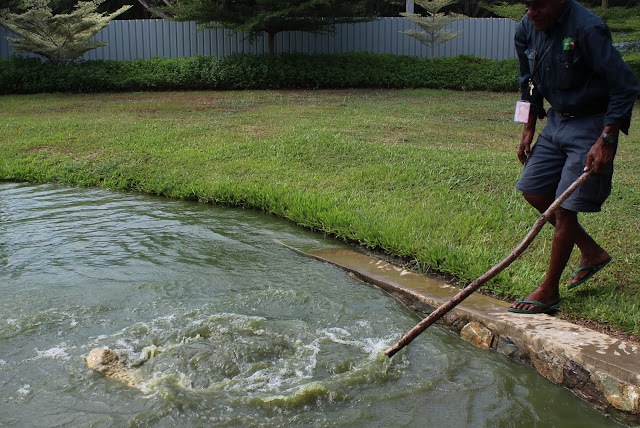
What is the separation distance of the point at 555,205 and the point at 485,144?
221 inches

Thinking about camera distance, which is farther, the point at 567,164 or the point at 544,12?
the point at 567,164

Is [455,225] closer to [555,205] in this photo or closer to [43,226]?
[555,205]

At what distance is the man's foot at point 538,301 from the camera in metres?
3.53

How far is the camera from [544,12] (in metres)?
3.16

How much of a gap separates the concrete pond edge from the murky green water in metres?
0.08

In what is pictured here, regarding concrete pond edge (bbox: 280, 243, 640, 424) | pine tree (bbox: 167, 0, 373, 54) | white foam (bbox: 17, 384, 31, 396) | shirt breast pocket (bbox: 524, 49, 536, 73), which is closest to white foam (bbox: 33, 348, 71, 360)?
white foam (bbox: 17, 384, 31, 396)

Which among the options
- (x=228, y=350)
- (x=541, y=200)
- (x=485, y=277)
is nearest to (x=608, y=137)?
(x=541, y=200)

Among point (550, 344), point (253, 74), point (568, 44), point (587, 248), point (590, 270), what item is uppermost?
point (253, 74)

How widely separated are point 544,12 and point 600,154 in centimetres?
79

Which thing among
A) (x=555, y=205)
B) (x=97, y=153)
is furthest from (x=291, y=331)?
(x=97, y=153)

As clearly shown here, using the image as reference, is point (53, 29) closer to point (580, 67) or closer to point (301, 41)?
point (301, 41)

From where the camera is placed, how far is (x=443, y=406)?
2.88 metres

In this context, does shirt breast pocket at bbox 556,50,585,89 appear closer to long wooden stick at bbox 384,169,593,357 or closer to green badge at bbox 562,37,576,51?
green badge at bbox 562,37,576,51

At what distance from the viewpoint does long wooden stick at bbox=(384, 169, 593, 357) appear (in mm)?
3000
